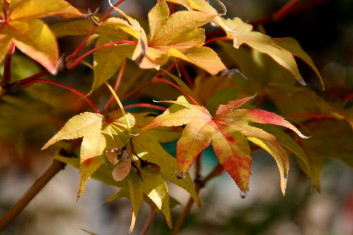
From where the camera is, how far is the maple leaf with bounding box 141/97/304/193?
0.50 metres

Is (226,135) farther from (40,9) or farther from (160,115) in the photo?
(40,9)

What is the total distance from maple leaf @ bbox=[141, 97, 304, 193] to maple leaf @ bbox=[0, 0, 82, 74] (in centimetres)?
13

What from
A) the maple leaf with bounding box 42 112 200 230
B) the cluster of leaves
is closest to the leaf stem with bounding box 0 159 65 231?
the cluster of leaves

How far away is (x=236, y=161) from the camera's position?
1.66 feet

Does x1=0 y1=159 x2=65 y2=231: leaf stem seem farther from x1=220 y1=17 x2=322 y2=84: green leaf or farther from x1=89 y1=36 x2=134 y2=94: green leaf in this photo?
x1=220 y1=17 x2=322 y2=84: green leaf

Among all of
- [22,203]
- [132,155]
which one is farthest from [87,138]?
[22,203]

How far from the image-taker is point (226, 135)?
21.0 inches

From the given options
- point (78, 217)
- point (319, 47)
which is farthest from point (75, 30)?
point (78, 217)

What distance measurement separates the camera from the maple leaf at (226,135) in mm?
503

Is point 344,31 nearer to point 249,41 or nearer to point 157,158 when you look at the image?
point 249,41

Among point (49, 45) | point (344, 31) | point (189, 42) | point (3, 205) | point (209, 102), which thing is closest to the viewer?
point (49, 45)

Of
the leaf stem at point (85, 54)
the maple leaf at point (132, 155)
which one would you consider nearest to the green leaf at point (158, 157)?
the maple leaf at point (132, 155)

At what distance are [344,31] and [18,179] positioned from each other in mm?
1270

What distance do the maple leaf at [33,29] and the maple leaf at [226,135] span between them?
0.41 feet
